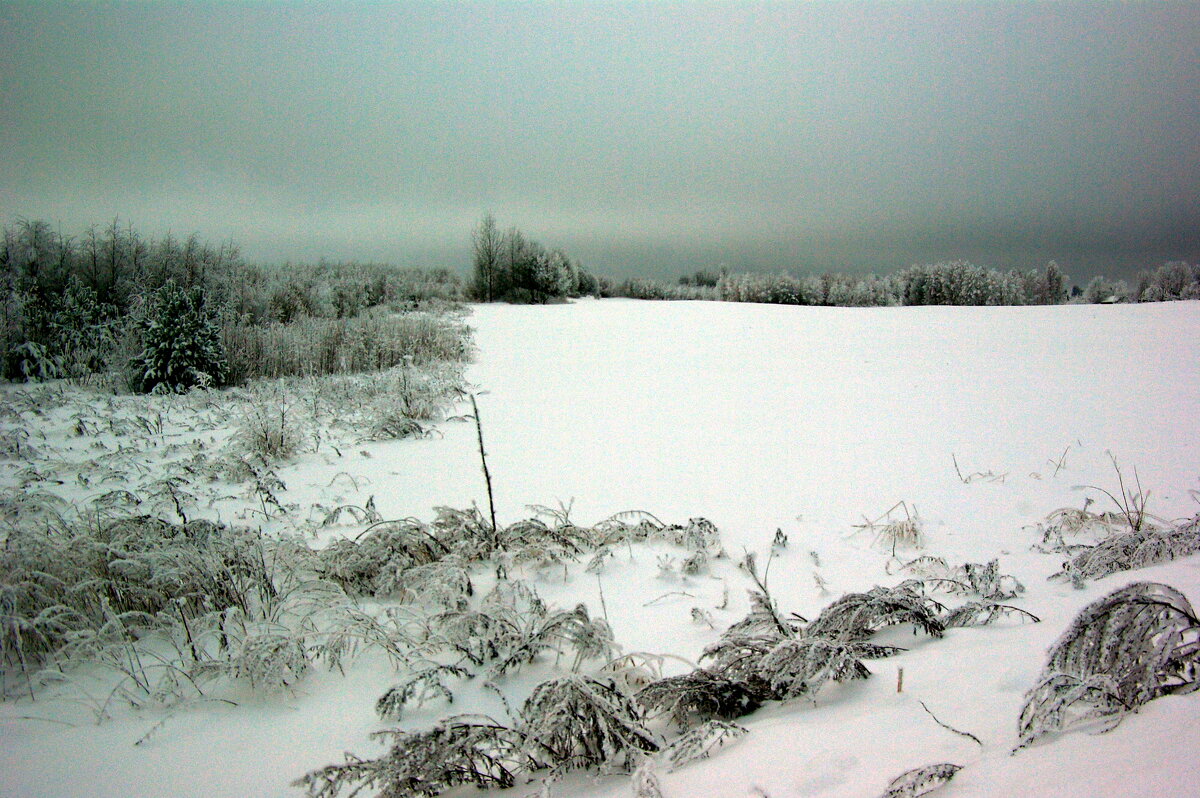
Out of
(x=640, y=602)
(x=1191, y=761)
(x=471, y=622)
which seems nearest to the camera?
(x=1191, y=761)

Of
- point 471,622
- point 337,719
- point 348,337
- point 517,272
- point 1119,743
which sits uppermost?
point 517,272

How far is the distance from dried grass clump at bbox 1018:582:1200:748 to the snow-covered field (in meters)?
0.06

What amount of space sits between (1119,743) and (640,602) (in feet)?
6.56

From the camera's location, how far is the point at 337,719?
6.54ft

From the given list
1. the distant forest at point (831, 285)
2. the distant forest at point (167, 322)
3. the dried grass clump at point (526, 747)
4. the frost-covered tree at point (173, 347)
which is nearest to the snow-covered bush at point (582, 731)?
the dried grass clump at point (526, 747)

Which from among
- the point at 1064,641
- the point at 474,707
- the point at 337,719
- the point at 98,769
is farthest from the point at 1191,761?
the point at 98,769

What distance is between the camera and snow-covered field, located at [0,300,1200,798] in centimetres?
147

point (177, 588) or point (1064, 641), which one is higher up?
point (1064, 641)

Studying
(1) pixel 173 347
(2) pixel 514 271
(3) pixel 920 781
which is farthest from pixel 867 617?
(2) pixel 514 271

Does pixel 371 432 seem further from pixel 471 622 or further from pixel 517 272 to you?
pixel 517 272


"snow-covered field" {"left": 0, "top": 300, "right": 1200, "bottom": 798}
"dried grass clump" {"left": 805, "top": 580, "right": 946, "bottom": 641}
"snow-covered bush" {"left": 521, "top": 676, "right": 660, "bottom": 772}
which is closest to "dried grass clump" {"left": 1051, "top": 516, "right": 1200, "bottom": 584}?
"snow-covered field" {"left": 0, "top": 300, "right": 1200, "bottom": 798}

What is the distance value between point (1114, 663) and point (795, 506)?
2.66 meters

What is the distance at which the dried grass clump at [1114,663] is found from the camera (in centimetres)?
131

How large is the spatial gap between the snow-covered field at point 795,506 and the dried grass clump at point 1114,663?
60mm
